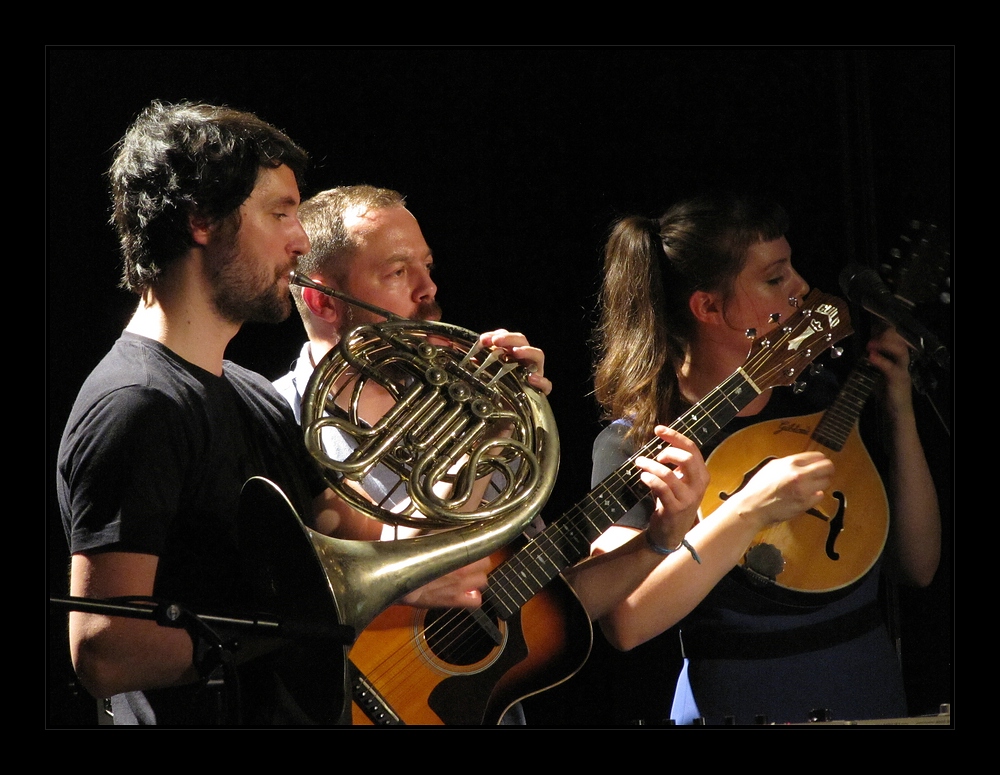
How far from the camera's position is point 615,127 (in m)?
2.88

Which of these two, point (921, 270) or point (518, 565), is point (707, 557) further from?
point (921, 270)

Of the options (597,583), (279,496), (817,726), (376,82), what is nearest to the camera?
(279,496)

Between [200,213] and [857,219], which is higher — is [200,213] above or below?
below

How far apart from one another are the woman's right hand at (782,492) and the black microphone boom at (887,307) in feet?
1.15

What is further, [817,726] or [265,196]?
[265,196]

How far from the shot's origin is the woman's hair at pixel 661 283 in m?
2.69

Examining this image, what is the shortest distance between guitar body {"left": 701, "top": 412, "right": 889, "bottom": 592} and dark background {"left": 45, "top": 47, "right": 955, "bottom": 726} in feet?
0.77

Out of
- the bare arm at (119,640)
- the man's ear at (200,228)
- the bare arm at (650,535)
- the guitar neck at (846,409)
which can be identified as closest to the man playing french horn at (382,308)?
the bare arm at (650,535)

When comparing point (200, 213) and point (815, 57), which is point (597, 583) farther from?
point (815, 57)

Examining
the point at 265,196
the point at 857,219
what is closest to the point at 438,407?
the point at 265,196

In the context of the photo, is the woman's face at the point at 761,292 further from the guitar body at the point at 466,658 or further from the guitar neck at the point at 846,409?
the guitar body at the point at 466,658

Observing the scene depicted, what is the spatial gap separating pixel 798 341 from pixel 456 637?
106cm

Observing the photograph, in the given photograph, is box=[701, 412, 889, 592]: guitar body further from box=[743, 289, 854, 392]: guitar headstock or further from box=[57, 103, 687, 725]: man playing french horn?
box=[57, 103, 687, 725]: man playing french horn

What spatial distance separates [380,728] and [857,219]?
1.81 metres
